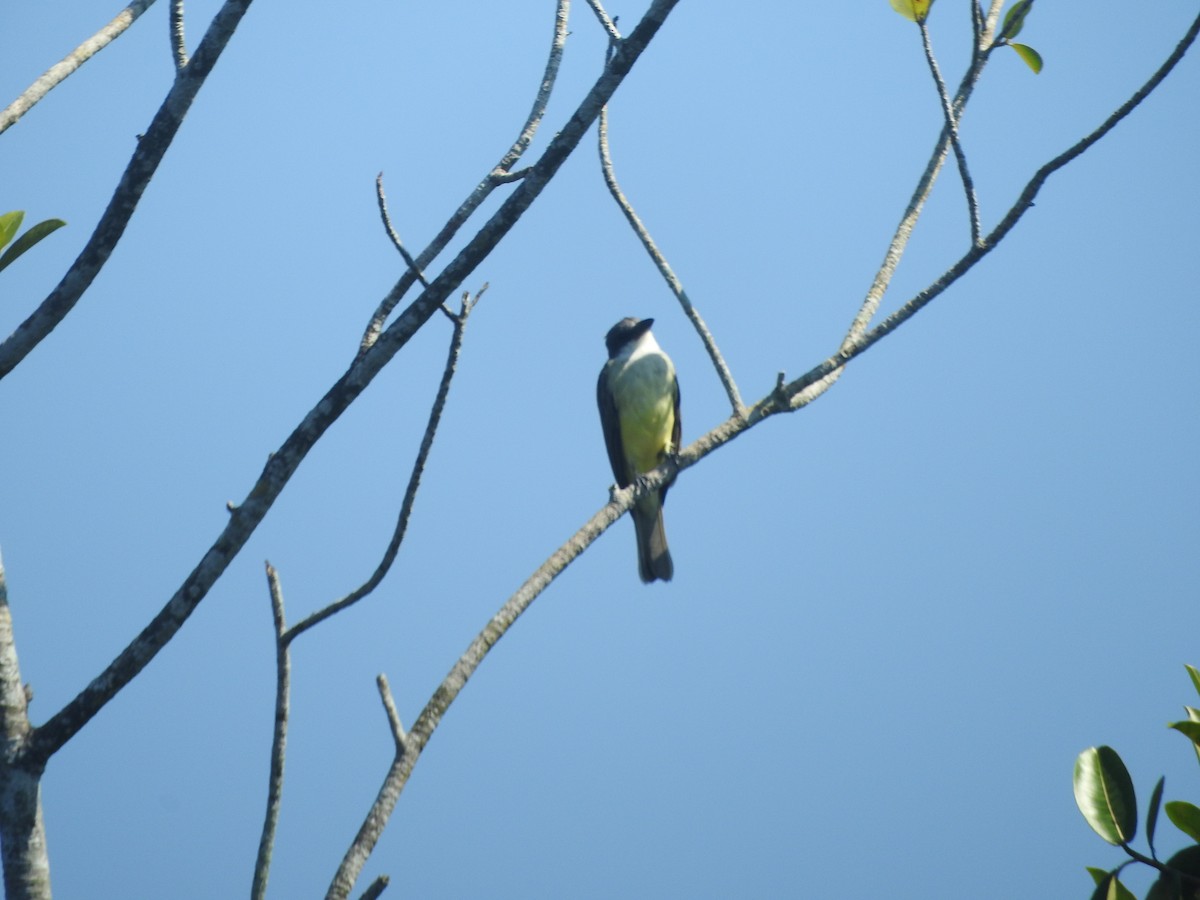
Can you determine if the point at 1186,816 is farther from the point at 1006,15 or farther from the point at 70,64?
the point at 70,64

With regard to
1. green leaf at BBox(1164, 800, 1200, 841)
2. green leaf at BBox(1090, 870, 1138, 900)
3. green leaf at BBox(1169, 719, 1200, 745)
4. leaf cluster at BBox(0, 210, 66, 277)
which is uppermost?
leaf cluster at BBox(0, 210, 66, 277)

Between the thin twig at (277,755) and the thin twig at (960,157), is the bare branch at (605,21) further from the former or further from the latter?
the thin twig at (277,755)

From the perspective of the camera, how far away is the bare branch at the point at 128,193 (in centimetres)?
298

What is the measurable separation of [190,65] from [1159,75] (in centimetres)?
247

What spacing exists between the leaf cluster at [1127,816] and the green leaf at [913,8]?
2.10 meters

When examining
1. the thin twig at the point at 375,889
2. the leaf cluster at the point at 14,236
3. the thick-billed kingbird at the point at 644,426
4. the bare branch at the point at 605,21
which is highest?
the thick-billed kingbird at the point at 644,426

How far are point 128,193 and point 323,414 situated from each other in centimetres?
82

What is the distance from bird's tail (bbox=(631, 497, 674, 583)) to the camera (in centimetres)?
761

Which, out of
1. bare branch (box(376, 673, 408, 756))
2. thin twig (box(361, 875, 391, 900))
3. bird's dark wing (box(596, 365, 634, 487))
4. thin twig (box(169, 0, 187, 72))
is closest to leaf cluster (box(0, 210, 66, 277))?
thin twig (box(169, 0, 187, 72))

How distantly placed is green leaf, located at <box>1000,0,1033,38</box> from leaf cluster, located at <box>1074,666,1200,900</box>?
205 cm

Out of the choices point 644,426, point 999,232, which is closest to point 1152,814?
point 999,232

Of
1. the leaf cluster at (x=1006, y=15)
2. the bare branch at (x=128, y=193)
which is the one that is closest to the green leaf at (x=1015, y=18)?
the leaf cluster at (x=1006, y=15)

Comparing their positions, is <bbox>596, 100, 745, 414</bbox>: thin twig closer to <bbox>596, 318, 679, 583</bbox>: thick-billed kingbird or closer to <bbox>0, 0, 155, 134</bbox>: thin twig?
<bbox>0, 0, 155, 134</bbox>: thin twig

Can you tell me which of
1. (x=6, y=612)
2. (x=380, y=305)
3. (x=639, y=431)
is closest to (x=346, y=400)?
(x=380, y=305)
